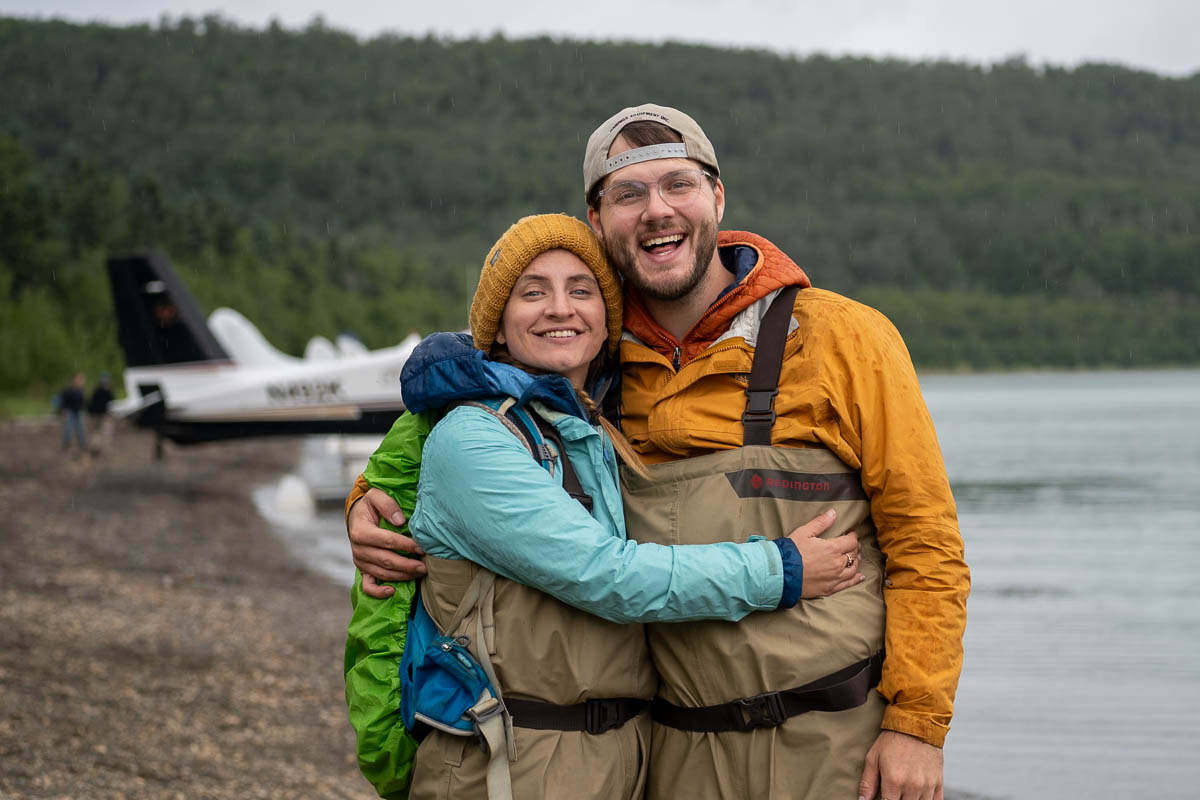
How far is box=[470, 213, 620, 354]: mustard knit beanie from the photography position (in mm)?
2449

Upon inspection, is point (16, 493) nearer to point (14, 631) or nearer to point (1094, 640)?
point (14, 631)

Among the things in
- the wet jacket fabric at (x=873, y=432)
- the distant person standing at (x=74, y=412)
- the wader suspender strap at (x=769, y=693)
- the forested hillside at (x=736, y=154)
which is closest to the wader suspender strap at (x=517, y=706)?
the wader suspender strap at (x=769, y=693)

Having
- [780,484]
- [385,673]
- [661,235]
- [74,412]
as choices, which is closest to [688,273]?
[661,235]

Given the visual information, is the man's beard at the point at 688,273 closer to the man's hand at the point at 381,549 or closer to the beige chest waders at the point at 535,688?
the beige chest waders at the point at 535,688

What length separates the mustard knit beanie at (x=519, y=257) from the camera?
8.04 ft

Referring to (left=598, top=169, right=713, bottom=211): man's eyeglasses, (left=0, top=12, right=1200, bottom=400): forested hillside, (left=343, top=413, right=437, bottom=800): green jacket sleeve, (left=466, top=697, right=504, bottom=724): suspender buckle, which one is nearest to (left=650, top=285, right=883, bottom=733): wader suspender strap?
(left=598, top=169, right=713, bottom=211): man's eyeglasses

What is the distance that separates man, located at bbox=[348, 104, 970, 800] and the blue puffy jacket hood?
27cm

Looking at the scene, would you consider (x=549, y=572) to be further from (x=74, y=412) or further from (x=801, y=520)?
(x=74, y=412)

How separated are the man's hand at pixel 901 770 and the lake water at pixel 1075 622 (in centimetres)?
428

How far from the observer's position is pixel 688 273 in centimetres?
255

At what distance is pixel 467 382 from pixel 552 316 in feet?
0.92

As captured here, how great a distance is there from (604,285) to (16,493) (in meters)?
17.8

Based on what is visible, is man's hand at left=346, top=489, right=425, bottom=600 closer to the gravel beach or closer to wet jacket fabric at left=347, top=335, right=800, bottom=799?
wet jacket fabric at left=347, top=335, right=800, bottom=799

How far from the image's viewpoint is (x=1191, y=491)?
24391 mm
